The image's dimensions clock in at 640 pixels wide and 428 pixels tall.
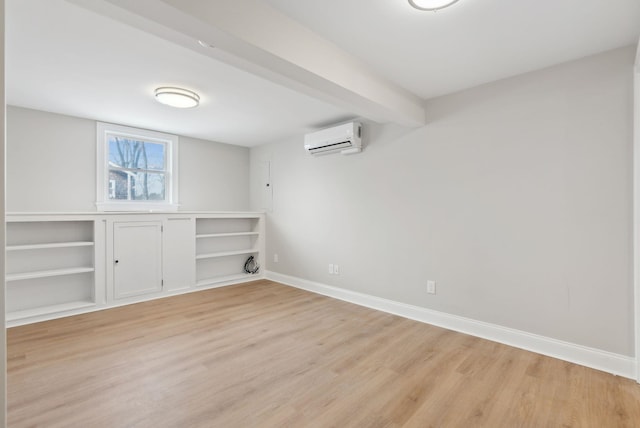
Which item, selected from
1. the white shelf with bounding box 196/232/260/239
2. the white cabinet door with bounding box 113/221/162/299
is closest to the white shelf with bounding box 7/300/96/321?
the white cabinet door with bounding box 113/221/162/299

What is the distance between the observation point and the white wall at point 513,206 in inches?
87.1

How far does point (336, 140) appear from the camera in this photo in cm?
378

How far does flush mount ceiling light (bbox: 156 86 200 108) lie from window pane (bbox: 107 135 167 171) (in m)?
1.74

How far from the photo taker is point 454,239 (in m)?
3.00

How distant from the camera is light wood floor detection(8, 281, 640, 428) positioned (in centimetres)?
172

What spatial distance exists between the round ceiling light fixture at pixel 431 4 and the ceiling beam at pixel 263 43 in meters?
0.64

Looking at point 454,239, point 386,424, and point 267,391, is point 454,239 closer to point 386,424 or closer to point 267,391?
point 386,424

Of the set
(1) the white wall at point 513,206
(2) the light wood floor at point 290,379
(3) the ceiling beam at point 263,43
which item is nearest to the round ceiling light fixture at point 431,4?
(3) the ceiling beam at point 263,43

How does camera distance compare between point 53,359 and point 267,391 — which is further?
point 53,359

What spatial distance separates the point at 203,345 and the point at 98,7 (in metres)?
2.44

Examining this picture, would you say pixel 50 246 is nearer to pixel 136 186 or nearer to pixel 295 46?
pixel 136 186

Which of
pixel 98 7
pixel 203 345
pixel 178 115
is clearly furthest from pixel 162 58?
pixel 203 345

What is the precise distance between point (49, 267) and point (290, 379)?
3.30 meters

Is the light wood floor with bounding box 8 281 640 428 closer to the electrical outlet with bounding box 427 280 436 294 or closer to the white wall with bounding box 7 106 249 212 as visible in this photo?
the electrical outlet with bounding box 427 280 436 294
